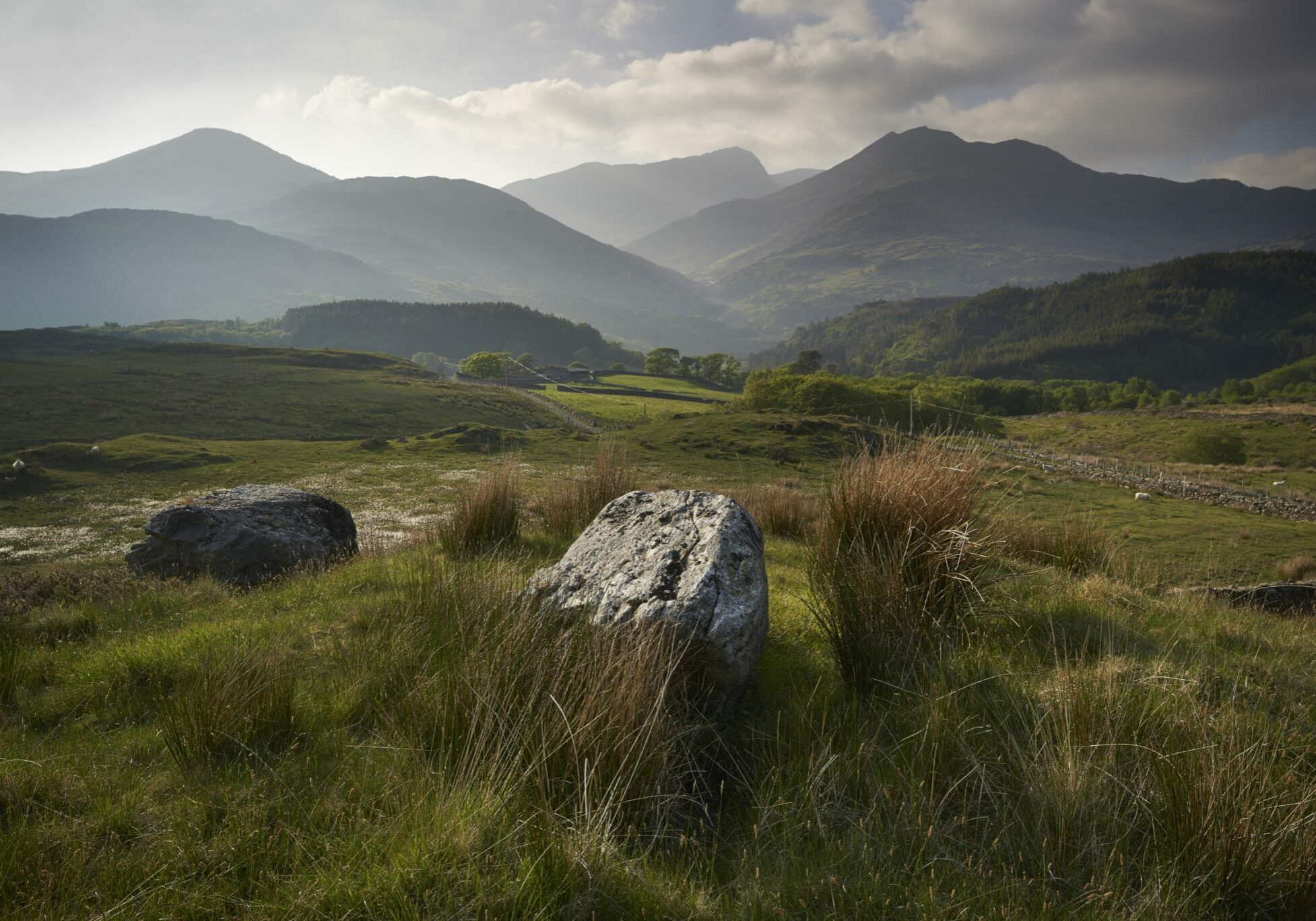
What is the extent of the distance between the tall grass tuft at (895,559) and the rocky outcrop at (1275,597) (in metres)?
5.90

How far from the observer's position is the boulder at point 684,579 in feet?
12.5

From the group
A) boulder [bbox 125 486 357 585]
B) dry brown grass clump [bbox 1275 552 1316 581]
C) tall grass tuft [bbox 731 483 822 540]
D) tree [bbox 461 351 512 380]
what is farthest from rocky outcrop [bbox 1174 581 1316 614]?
tree [bbox 461 351 512 380]

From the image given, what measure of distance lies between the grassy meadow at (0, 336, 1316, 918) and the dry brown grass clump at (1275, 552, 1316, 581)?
1780 cm

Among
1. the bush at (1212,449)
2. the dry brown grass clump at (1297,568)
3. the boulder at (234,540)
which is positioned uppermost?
the boulder at (234,540)

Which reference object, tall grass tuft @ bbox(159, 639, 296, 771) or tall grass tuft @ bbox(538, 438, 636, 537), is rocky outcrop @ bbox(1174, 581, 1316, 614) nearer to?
tall grass tuft @ bbox(538, 438, 636, 537)

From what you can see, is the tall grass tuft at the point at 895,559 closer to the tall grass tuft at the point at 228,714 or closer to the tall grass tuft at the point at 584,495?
the tall grass tuft at the point at 228,714

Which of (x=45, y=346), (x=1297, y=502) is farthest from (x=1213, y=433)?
(x=45, y=346)

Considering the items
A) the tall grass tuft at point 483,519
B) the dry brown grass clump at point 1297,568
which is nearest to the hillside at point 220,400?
the tall grass tuft at point 483,519

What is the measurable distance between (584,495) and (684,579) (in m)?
5.33

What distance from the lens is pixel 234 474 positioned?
80.1 feet

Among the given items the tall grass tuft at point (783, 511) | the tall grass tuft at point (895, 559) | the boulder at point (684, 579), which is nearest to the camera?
the boulder at point (684, 579)

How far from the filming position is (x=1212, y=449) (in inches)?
2283

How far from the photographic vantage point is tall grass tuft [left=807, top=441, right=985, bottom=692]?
4219 millimetres

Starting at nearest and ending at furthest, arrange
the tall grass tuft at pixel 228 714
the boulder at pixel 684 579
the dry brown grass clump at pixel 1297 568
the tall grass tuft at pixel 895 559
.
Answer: the tall grass tuft at pixel 228 714 → the boulder at pixel 684 579 → the tall grass tuft at pixel 895 559 → the dry brown grass clump at pixel 1297 568
